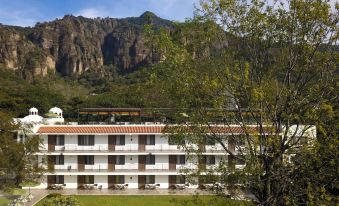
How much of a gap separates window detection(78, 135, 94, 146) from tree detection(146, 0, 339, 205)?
85.3 ft

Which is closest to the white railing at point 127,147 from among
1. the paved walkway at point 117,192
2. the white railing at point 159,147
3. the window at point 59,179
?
the white railing at point 159,147

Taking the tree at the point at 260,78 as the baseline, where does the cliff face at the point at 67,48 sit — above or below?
above

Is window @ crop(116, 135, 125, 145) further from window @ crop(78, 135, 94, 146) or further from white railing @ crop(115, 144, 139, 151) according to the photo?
window @ crop(78, 135, 94, 146)

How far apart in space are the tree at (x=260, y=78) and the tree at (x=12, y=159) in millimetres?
18123

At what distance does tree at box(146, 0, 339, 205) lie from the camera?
41.3ft

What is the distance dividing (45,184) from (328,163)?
106 ft

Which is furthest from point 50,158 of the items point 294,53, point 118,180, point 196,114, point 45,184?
point 294,53

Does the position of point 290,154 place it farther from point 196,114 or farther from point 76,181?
point 76,181

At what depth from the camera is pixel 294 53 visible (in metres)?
13.3

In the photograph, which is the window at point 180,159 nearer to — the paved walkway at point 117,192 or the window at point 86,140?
the paved walkway at point 117,192

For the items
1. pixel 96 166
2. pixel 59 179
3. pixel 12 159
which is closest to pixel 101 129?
pixel 96 166

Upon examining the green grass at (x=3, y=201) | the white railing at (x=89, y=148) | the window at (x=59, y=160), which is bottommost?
the green grass at (x=3, y=201)

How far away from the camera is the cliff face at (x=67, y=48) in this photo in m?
148

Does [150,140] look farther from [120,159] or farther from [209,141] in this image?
[209,141]
